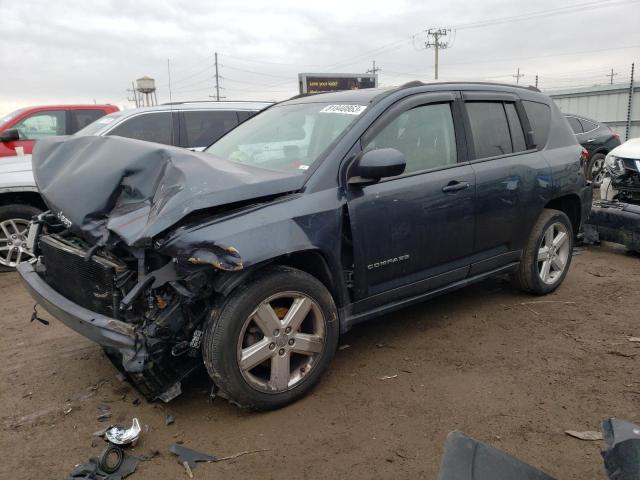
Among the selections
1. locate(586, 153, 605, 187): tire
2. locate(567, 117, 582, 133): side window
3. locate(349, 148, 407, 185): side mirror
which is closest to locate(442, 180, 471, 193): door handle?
locate(349, 148, 407, 185): side mirror

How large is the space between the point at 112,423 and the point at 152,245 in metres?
1.11

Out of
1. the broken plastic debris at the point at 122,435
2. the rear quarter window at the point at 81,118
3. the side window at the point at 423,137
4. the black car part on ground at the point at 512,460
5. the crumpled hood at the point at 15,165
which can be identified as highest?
the rear quarter window at the point at 81,118

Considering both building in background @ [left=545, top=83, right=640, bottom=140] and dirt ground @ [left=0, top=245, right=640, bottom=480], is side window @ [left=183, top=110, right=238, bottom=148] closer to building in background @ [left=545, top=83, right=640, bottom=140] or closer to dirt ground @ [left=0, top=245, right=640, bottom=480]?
dirt ground @ [left=0, top=245, right=640, bottom=480]

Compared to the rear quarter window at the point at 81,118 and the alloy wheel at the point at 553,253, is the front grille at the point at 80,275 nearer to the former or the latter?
the alloy wheel at the point at 553,253

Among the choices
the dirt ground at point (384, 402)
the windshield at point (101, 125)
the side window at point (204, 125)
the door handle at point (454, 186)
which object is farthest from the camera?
the side window at point (204, 125)

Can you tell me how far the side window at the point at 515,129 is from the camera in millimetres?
4387

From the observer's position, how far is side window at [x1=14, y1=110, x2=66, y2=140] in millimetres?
8062

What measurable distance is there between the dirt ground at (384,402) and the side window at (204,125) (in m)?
3.69

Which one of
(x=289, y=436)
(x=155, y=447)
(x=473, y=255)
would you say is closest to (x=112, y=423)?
(x=155, y=447)

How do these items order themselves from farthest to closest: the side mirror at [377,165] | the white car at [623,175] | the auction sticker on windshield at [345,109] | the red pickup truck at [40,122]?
the red pickup truck at [40,122] < the white car at [623,175] < the auction sticker on windshield at [345,109] < the side mirror at [377,165]

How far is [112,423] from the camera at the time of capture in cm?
295

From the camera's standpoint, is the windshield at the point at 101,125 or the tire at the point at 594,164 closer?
the windshield at the point at 101,125

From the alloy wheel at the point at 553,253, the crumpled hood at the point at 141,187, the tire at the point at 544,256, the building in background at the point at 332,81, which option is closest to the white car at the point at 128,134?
the crumpled hood at the point at 141,187

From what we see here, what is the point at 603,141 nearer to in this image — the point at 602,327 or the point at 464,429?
the point at 602,327
